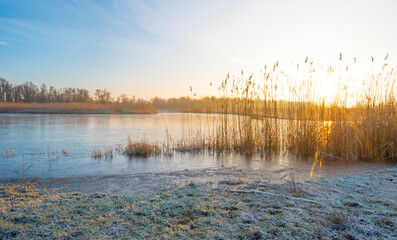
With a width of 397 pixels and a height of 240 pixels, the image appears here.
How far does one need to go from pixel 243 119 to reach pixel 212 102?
1514 millimetres

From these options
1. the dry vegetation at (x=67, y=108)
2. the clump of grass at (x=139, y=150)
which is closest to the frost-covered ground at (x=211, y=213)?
the clump of grass at (x=139, y=150)

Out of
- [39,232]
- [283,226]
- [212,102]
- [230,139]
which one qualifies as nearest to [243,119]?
[230,139]

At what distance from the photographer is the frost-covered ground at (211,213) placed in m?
2.17

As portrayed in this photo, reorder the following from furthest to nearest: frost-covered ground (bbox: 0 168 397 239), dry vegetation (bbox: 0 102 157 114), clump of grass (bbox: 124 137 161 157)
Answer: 1. dry vegetation (bbox: 0 102 157 114)
2. clump of grass (bbox: 124 137 161 157)
3. frost-covered ground (bbox: 0 168 397 239)

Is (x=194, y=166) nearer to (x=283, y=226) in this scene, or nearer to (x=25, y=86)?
(x=283, y=226)

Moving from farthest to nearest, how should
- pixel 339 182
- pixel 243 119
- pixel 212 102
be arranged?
1. pixel 212 102
2. pixel 243 119
3. pixel 339 182

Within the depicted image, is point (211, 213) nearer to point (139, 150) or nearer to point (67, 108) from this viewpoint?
point (139, 150)

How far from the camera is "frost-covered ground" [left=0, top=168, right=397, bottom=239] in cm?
217

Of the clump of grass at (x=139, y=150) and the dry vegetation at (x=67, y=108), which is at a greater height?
the dry vegetation at (x=67, y=108)

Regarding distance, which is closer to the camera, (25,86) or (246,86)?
(246,86)

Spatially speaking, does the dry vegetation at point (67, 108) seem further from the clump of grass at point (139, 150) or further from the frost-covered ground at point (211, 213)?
the frost-covered ground at point (211, 213)

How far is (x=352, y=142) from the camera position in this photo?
20.0 feet

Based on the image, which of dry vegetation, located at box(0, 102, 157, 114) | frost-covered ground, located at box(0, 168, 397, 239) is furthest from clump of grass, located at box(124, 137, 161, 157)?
dry vegetation, located at box(0, 102, 157, 114)

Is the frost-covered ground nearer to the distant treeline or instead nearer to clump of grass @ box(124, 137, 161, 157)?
clump of grass @ box(124, 137, 161, 157)
